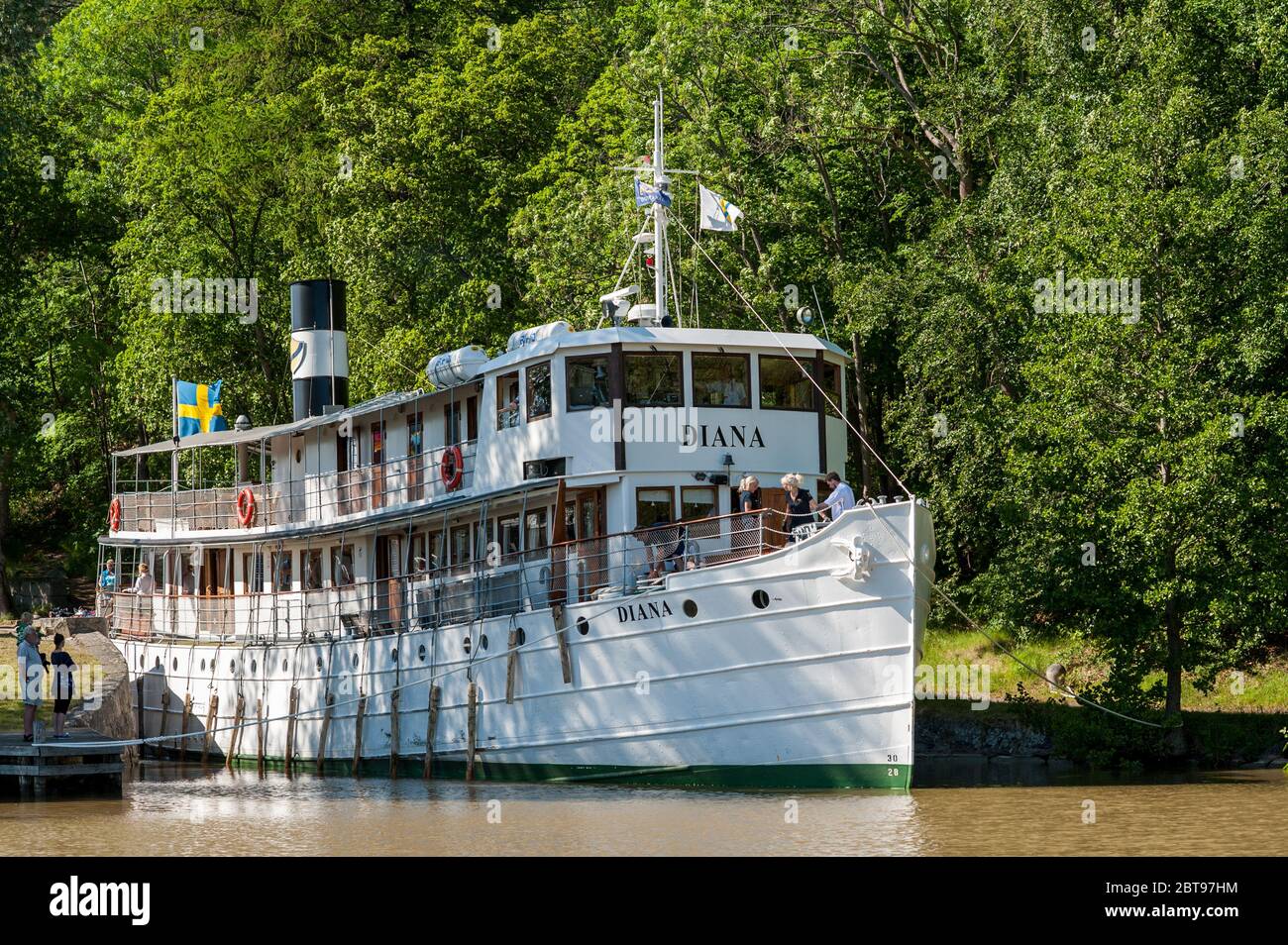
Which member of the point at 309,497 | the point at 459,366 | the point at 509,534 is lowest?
the point at 509,534

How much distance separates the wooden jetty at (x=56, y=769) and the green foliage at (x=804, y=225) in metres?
15.0

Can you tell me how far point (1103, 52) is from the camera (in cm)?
3266

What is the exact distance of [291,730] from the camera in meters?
30.8

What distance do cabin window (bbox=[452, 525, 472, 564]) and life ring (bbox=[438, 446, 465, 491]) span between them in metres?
1.18

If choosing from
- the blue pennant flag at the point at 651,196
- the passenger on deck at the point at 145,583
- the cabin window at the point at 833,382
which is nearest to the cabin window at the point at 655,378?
the cabin window at the point at 833,382

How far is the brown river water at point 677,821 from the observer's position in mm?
17141

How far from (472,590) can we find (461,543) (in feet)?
6.15

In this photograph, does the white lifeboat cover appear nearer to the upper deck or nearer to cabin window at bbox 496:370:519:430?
the upper deck

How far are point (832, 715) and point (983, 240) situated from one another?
15.2 m

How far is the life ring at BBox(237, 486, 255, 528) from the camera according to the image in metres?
33.4

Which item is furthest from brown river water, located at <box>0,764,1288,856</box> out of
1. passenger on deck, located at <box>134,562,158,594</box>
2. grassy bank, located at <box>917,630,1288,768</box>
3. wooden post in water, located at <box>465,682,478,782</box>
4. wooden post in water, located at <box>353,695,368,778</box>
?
passenger on deck, located at <box>134,562,158,594</box>

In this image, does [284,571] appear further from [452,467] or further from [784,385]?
[784,385]

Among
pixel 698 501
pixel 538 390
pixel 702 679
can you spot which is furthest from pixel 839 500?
pixel 538 390
